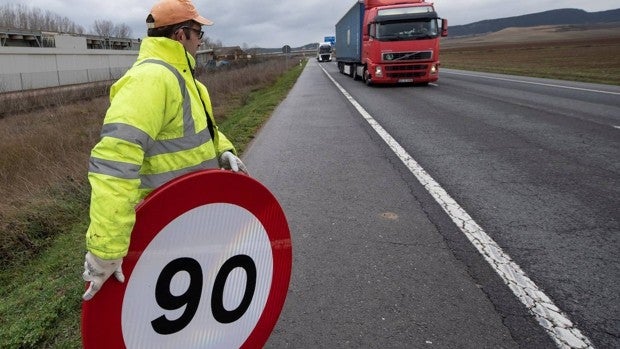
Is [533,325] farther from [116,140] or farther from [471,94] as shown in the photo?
[471,94]

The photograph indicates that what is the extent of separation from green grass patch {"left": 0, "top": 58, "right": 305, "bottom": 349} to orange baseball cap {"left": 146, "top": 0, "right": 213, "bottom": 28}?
1.81 metres

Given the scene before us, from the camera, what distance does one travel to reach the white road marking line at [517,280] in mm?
2432

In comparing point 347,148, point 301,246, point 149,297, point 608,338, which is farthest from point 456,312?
Answer: point 347,148

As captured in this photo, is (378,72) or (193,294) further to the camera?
(378,72)

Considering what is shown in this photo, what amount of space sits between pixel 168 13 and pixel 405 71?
55.0 ft

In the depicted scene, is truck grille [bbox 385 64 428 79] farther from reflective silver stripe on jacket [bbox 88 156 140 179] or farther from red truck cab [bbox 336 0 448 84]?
reflective silver stripe on jacket [bbox 88 156 140 179]

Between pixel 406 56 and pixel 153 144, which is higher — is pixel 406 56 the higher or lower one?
the higher one

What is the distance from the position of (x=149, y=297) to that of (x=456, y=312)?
1.87 meters

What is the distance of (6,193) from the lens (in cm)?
652

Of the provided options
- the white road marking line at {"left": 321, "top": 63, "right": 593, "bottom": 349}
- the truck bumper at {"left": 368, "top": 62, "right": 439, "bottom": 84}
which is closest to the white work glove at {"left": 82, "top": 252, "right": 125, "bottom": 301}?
the white road marking line at {"left": 321, "top": 63, "right": 593, "bottom": 349}

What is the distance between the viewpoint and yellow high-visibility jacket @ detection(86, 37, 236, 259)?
147 centimetres

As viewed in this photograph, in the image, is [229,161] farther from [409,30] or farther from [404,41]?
[409,30]

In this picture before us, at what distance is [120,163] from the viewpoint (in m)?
1.51

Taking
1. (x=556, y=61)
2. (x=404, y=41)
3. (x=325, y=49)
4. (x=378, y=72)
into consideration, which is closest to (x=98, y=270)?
(x=404, y=41)
